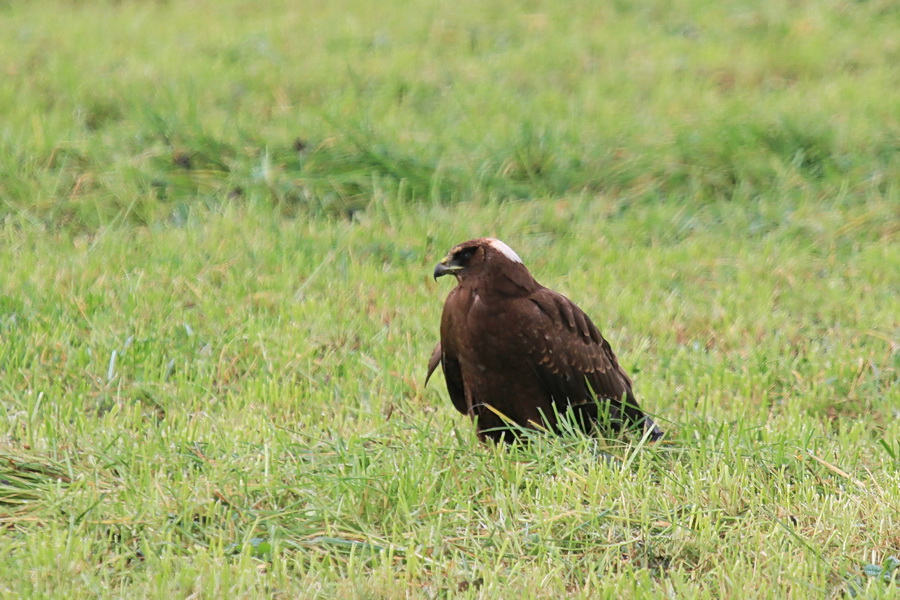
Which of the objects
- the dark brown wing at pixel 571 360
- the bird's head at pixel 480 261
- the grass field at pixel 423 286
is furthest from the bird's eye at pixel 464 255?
the grass field at pixel 423 286

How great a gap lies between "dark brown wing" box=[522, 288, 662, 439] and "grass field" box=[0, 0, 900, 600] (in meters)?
0.28

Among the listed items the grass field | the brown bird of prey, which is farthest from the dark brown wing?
the grass field

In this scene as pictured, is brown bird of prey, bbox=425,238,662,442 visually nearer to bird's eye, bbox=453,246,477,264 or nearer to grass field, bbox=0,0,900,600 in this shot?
bird's eye, bbox=453,246,477,264

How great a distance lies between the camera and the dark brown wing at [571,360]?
454 cm

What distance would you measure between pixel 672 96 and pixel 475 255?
491cm

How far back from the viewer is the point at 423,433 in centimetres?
427

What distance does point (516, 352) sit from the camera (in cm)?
452

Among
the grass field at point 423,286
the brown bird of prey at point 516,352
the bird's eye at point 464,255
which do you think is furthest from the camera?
the bird's eye at point 464,255

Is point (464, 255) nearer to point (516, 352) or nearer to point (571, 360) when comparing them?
point (516, 352)

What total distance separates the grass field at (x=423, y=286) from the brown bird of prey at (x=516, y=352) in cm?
20

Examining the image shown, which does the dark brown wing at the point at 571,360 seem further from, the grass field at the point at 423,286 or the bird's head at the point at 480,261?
the grass field at the point at 423,286

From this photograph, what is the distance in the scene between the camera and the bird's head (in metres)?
4.56

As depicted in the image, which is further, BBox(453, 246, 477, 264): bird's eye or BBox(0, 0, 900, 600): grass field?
BBox(453, 246, 477, 264): bird's eye

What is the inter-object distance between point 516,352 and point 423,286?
2.13 meters
